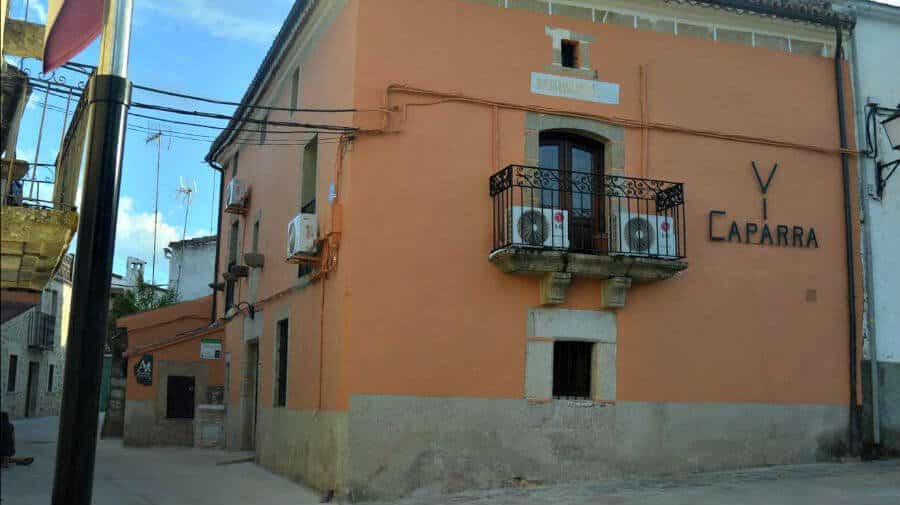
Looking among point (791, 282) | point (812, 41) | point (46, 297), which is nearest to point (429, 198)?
point (791, 282)

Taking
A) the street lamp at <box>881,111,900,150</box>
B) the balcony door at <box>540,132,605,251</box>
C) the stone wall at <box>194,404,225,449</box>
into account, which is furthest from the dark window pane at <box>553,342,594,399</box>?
the stone wall at <box>194,404,225,449</box>

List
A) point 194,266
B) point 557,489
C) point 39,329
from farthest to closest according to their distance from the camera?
point 194,266 < point 39,329 < point 557,489

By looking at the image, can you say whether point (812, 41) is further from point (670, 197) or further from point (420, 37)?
point (420, 37)

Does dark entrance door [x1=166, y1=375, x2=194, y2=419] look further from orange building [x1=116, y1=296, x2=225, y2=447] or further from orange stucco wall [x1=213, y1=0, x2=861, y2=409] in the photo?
orange stucco wall [x1=213, y1=0, x2=861, y2=409]

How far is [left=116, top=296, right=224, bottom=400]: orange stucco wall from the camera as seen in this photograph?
1780 centimetres

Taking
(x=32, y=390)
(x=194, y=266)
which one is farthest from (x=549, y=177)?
(x=32, y=390)

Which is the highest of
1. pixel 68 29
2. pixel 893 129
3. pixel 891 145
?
pixel 893 129

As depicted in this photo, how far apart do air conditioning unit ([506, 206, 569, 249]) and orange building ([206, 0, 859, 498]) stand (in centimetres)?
3

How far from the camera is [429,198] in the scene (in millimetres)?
10578

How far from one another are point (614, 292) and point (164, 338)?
12.5 m

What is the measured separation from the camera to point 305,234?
1122 cm

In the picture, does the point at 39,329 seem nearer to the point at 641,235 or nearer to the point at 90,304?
the point at 641,235

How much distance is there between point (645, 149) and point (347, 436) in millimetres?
5376

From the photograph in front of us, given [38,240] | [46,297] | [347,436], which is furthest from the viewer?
[46,297]
